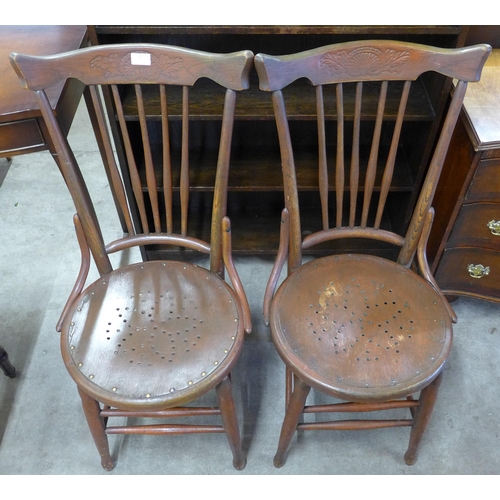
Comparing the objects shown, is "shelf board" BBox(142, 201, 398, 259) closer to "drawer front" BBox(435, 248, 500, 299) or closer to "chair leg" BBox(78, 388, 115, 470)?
"drawer front" BBox(435, 248, 500, 299)

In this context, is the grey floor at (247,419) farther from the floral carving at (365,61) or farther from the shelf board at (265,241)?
the floral carving at (365,61)

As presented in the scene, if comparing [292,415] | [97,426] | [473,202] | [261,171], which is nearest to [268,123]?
[261,171]

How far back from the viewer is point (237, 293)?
1.14 meters

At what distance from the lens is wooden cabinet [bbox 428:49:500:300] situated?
1241 mm

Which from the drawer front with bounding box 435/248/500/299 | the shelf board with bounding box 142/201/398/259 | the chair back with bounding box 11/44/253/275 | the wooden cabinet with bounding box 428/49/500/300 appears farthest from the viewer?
the shelf board with bounding box 142/201/398/259

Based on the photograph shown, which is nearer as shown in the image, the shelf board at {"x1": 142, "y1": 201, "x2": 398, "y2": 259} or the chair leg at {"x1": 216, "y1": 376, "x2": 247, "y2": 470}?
the chair leg at {"x1": 216, "y1": 376, "x2": 247, "y2": 470}

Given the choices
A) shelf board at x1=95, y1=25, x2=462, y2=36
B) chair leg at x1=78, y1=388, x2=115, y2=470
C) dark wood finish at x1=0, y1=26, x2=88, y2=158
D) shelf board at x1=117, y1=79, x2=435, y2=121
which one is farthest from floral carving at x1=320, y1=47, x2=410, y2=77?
chair leg at x1=78, y1=388, x2=115, y2=470

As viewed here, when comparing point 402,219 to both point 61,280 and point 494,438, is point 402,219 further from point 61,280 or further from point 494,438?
point 61,280

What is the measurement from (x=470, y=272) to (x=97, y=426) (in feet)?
4.06

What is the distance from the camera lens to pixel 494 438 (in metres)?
1.42
